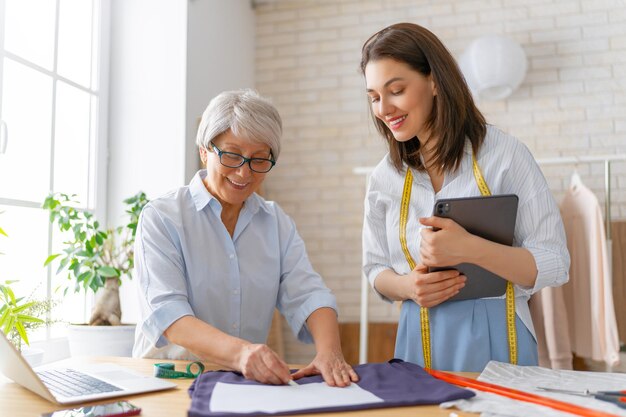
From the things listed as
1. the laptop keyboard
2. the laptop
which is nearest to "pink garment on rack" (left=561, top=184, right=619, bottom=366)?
the laptop

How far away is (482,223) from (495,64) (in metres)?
2.35

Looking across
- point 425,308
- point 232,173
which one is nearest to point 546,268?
point 425,308

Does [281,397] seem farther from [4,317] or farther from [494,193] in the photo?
[4,317]

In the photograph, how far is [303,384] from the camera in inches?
51.1

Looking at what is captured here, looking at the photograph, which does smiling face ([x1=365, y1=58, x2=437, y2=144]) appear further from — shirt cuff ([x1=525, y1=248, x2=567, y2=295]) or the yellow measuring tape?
shirt cuff ([x1=525, y1=248, x2=567, y2=295])

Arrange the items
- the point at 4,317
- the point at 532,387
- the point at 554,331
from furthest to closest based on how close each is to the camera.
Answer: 1. the point at 554,331
2. the point at 4,317
3. the point at 532,387

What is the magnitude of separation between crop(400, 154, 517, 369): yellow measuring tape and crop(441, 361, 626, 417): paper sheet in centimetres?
16

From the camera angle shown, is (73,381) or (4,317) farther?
(4,317)

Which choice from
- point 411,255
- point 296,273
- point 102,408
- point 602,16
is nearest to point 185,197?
point 296,273

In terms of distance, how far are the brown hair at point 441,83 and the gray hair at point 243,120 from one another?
31 centimetres

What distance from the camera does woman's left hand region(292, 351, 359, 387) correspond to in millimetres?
1293

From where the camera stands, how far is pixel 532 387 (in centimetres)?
122

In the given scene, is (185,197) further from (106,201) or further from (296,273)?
(106,201)

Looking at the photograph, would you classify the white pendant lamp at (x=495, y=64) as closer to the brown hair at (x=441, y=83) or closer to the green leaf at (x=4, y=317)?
the brown hair at (x=441, y=83)
